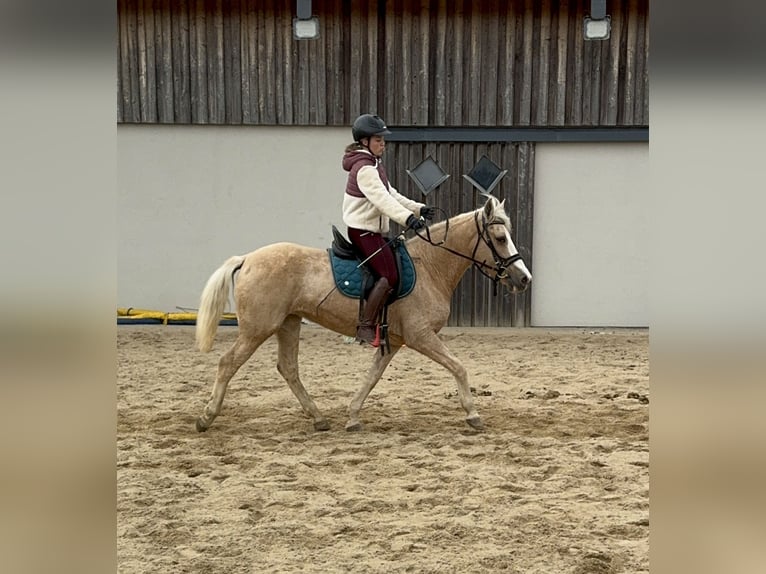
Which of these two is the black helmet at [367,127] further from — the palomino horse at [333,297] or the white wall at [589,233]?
the white wall at [589,233]

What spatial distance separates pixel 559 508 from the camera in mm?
4207

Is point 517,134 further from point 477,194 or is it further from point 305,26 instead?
point 305,26

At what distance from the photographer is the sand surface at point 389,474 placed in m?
3.62

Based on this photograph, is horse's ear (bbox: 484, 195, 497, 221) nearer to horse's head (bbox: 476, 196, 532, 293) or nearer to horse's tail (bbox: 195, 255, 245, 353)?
horse's head (bbox: 476, 196, 532, 293)

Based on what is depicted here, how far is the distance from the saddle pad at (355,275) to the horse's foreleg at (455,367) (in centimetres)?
34

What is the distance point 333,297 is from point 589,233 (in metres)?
6.51

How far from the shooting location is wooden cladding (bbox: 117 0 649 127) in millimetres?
11328

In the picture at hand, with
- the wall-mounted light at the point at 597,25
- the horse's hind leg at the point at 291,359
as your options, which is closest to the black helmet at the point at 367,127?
the horse's hind leg at the point at 291,359

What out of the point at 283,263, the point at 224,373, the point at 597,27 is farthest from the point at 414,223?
the point at 597,27

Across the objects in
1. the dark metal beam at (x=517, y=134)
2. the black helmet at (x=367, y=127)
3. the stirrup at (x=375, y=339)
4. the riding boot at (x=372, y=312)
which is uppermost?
the dark metal beam at (x=517, y=134)

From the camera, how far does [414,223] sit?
5.78 m

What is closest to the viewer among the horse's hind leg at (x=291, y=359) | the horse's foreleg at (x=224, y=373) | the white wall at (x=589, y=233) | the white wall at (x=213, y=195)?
the horse's foreleg at (x=224, y=373)

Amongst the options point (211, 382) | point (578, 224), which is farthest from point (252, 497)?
point (578, 224)
